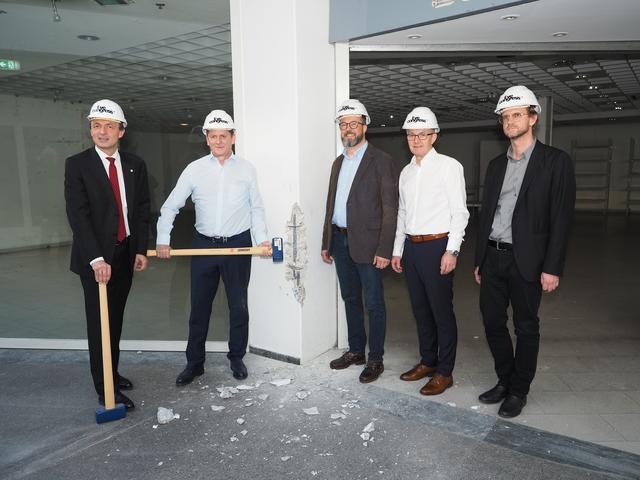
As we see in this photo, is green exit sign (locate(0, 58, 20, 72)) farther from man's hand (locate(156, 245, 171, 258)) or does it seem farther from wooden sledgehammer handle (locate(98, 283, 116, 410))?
wooden sledgehammer handle (locate(98, 283, 116, 410))

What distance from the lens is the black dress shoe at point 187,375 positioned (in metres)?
3.26

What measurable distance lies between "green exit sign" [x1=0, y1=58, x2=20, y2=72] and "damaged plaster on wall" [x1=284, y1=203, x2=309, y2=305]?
287 centimetres

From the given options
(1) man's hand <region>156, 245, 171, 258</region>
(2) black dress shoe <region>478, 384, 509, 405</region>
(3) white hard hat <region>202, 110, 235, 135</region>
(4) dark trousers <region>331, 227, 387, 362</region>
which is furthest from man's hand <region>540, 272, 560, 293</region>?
(1) man's hand <region>156, 245, 171, 258</region>

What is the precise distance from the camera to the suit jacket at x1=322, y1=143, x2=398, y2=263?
10.3ft

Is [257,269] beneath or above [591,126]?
beneath

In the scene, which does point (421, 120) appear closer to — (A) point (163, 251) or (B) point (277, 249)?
(B) point (277, 249)

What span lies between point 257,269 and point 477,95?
9.99 m

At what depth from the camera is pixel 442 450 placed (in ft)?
8.00

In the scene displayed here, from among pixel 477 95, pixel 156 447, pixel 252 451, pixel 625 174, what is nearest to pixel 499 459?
pixel 252 451

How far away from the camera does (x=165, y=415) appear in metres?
2.78

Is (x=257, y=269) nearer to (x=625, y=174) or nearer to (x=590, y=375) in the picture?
(x=590, y=375)

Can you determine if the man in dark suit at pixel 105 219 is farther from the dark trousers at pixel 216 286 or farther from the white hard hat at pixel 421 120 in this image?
the white hard hat at pixel 421 120

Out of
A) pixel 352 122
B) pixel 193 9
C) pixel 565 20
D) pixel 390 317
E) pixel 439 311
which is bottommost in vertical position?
pixel 390 317

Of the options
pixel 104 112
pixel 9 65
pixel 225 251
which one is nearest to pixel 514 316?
pixel 225 251
